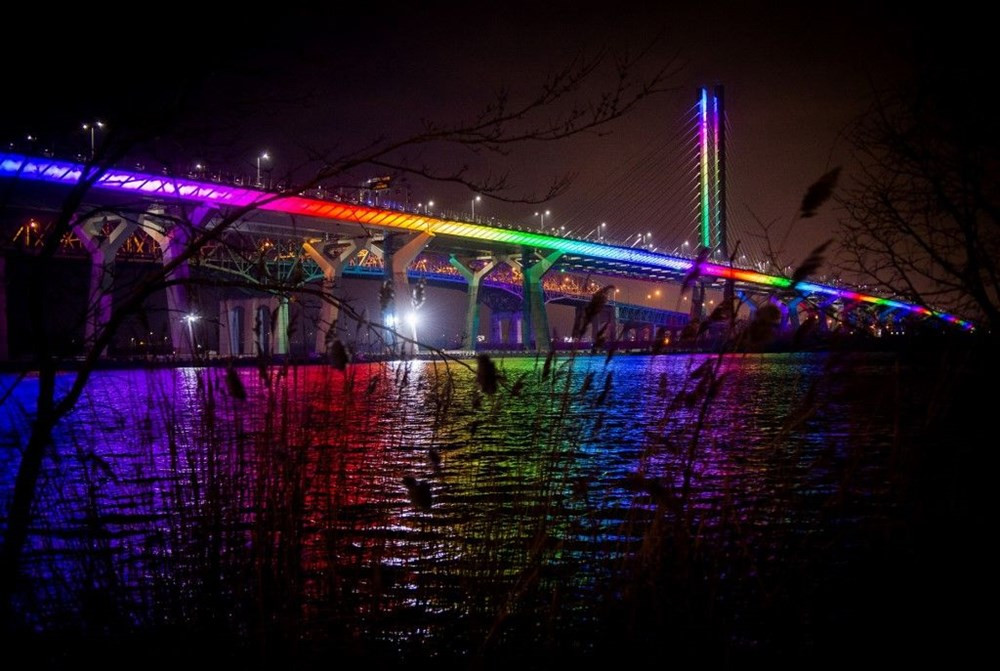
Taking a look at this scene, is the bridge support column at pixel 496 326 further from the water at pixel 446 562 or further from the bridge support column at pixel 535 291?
the water at pixel 446 562

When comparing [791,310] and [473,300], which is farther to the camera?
[473,300]

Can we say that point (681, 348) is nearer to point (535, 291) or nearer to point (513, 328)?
point (535, 291)

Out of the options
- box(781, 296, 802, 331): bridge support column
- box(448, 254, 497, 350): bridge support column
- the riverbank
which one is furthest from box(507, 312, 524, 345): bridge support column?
the riverbank

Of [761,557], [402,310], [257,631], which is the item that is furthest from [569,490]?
[402,310]

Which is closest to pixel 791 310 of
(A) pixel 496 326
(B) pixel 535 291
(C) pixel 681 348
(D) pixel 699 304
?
(B) pixel 535 291

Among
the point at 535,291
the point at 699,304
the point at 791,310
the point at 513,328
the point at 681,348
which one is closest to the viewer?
the point at 681,348

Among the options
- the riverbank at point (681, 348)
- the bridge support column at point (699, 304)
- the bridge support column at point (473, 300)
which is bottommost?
the riverbank at point (681, 348)

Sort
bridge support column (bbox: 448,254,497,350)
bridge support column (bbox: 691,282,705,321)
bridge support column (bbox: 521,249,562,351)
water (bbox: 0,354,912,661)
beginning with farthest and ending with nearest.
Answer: bridge support column (bbox: 521,249,562,351), bridge support column (bbox: 448,254,497,350), bridge support column (bbox: 691,282,705,321), water (bbox: 0,354,912,661)

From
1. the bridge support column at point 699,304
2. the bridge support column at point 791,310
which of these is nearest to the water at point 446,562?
the bridge support column at point 699,304

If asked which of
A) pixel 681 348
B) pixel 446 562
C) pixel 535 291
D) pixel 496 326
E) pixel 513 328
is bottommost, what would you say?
pixel 446 562

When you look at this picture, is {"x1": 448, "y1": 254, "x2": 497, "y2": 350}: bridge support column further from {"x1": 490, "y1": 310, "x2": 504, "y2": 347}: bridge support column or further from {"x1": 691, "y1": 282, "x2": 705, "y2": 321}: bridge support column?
{"x1": 691, "y1": 282, "x2": 705, "y2": 321}: bridge support column

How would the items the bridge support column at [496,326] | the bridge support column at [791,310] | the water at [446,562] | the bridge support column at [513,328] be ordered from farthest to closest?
the bridge support column at [496,326] → the bridge support column at [513,328] → the bridge support column at [791,310] → the water at [446,562]

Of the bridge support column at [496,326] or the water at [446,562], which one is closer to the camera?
the water at [446,562]

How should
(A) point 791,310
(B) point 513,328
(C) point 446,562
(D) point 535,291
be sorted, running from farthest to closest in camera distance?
1. (B) point 513,328
2. (D) point 535,291
3. (A) point 791,310
4. (C) point 446,562
